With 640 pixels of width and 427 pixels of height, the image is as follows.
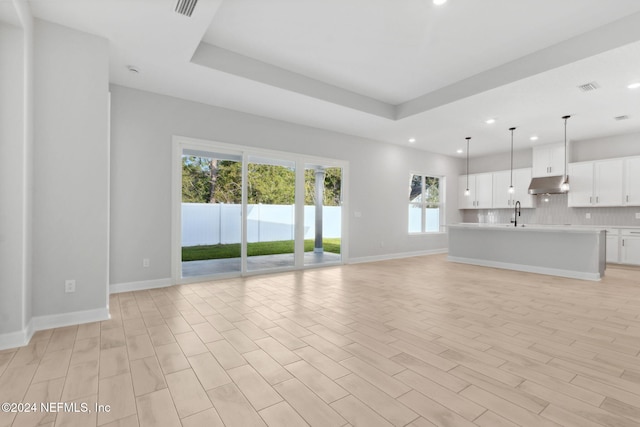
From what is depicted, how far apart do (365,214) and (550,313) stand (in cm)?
408

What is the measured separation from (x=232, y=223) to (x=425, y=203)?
5698mm

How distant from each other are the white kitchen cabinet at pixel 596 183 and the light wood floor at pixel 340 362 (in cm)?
388

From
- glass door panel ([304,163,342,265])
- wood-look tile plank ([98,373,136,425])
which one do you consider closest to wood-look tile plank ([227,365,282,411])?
A: wood-look tile plank ([98,373,136,425])

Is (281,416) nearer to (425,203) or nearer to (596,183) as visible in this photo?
(425,203)

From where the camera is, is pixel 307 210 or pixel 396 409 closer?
pixel 396 409

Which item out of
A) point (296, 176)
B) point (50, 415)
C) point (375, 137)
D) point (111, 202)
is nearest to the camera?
point (50, 415)

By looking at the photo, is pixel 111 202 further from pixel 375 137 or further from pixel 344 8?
pixel 375 137

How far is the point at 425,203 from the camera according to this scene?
8.48m

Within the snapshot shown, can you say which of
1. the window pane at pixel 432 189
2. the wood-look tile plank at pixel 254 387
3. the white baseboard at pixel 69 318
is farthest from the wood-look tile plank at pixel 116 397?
the window pane at pixel 432 189

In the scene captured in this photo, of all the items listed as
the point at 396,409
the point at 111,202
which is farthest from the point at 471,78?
the point at 111,202

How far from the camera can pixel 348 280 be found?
491cm

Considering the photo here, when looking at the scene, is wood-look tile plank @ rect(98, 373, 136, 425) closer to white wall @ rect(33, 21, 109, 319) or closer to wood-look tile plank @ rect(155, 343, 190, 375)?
wood-look tile plank @ rect(155, 343, 190, 375)

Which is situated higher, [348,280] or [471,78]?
[471,78]

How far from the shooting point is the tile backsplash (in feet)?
21.8
